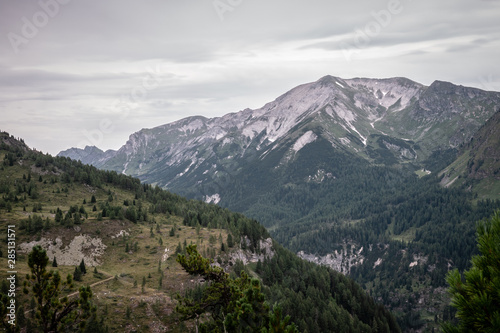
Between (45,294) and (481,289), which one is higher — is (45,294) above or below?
below

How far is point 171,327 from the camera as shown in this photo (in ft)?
207

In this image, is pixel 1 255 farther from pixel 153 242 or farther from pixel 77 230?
pixel 153 242

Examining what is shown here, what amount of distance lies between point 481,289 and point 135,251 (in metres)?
105

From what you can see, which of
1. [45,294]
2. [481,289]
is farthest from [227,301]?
[481,289]

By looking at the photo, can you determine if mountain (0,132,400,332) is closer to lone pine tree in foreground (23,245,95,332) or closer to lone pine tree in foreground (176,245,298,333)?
lone pine tree in foreground (176,245,298,333)

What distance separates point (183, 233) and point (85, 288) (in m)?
101

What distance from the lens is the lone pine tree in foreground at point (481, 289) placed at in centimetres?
1394

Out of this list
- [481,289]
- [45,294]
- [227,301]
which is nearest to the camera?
[481,289]

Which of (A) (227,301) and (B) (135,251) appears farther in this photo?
(B) (135,251)

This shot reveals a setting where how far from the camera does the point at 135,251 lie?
105312mm

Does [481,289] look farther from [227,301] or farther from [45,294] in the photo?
[45,294]

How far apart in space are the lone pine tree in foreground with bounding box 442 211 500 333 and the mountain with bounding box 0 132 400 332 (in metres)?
56.8

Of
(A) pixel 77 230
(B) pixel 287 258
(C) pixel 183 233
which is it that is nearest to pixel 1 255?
(A) pixel 77 230

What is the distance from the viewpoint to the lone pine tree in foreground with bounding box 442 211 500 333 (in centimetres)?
1394
